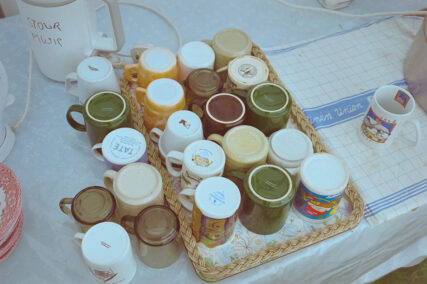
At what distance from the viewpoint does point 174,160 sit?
69 centimetres

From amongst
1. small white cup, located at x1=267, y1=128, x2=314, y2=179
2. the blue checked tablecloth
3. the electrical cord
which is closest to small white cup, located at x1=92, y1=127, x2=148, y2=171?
small white cup, located at x1=267, y1=128, x2=314, y2=179

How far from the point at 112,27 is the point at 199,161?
349mm

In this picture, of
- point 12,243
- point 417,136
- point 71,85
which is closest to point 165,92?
point 71,85

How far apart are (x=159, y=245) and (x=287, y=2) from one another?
79 centimetres

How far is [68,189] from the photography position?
2.45 feet

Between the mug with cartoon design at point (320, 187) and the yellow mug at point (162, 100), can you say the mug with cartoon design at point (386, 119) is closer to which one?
the mug with cartoon design at point (320, 187)

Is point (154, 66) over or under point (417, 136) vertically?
over

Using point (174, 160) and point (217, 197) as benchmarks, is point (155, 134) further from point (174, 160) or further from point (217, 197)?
point (217, 197)

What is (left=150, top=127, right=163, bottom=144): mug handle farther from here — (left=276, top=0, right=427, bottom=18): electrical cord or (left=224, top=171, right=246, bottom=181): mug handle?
(left=276, top=0, right=427, bottom=18): electrical cord

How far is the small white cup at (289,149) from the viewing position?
2.29ft

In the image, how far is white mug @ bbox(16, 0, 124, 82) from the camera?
2.42 ft

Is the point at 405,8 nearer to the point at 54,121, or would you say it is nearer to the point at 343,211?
the point at 343,211

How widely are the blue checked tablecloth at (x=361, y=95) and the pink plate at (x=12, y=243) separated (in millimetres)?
590

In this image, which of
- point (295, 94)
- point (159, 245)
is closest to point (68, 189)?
point (159, 245)
